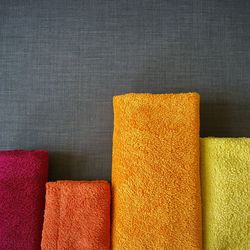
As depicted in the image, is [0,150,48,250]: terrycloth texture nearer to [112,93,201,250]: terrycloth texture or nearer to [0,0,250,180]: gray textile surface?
[0,0,250,180]: gray textile surface

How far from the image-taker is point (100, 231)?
0.88 metres

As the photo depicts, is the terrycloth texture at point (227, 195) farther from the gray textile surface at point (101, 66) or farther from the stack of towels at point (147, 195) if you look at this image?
the gray textile surface at point (101, 66)

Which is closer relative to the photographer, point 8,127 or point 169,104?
point 169,104

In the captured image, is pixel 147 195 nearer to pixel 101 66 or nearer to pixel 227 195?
pixel 227 195

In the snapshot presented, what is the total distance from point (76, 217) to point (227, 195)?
0.42 meters

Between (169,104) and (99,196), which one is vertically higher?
(169,104)

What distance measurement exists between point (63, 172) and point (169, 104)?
40cm

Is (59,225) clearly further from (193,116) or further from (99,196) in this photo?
(193,116)

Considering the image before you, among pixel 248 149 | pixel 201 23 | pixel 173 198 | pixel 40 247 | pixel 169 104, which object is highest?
pixel 201 23

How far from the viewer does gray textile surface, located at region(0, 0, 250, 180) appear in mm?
1027

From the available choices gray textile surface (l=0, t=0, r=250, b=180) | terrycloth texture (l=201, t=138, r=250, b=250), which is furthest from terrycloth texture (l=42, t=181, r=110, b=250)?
terrycloth texture (l=201, t=138, r=250, b=250)

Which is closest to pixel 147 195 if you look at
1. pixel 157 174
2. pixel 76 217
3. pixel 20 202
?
pixel 157 174

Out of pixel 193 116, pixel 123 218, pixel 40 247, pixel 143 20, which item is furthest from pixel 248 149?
pixel 40 247

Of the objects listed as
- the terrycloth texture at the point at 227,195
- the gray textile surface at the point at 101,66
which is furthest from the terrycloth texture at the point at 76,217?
the terrycloth texture at the point at 227,195
